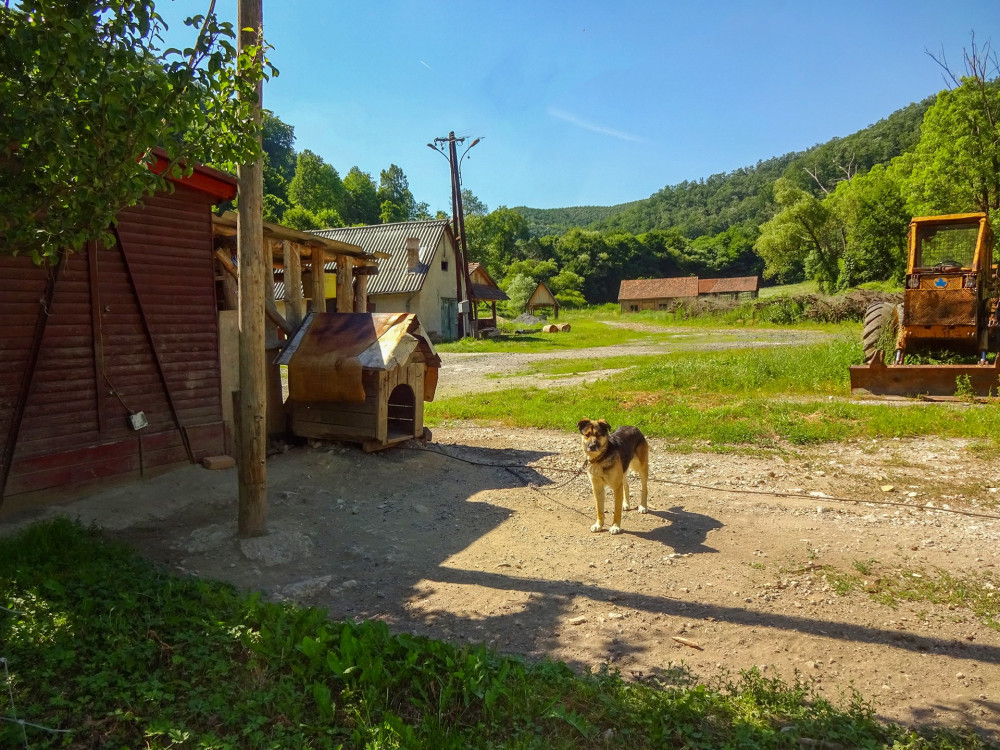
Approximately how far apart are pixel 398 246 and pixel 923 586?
31.1 metres

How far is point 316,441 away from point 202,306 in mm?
→ 2245

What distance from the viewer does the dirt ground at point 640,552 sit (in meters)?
3.65

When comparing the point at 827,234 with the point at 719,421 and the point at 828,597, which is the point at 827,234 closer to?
the point at 719,421

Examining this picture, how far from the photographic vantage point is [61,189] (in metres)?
4.05

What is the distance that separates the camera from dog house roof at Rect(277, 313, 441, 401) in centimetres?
804

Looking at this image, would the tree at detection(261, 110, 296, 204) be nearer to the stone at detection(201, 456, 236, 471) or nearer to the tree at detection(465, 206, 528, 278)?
the tree at detection(465, 206, 528, 278)

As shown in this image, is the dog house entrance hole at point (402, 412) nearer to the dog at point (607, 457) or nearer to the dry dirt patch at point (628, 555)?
the dry dirt patch at point (628, 555)

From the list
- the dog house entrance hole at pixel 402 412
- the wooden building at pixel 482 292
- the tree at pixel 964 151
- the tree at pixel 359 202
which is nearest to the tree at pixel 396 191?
the tree at pixel 359 202

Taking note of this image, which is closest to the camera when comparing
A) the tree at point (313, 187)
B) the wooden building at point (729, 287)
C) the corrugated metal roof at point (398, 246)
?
the corrugated metal roof at point (398, 246)

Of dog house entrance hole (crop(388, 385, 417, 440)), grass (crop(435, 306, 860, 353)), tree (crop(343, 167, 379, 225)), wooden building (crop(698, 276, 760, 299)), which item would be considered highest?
tree (crop(343, 167, 379, 225))

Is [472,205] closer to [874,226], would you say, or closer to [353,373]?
[874,226]

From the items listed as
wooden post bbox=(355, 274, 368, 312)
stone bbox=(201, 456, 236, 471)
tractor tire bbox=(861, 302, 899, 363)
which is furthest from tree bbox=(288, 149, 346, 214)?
stone bbox=(201, 456, 236, 471)

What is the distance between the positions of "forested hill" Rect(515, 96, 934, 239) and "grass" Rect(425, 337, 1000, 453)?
83.6m

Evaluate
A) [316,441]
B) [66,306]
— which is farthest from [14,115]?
[316,441]
